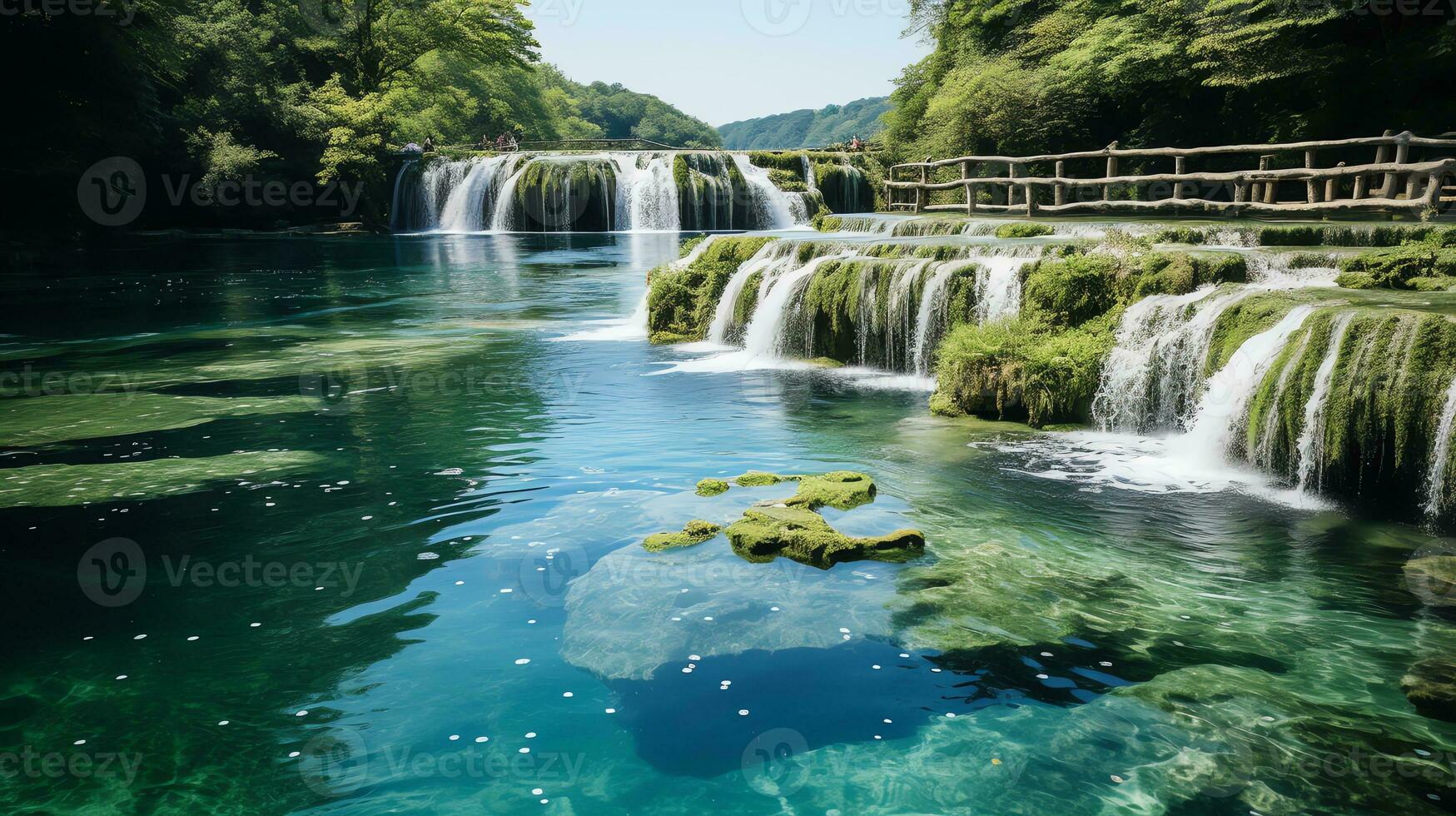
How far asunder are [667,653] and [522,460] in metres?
5.02

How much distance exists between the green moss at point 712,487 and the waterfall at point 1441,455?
20.5 ft

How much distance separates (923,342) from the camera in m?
15.2

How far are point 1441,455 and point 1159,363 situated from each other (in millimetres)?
3467

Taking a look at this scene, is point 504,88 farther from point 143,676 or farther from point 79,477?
point 143,676

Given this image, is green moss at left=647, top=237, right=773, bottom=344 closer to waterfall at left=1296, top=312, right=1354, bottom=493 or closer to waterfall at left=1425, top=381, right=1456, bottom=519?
waterfall at left=1296, top=312, right=1354, bottom=493

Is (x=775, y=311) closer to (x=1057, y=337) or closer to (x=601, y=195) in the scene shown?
(x=1057, y=337)

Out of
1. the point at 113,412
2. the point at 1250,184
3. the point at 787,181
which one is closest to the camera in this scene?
the point at 113,412

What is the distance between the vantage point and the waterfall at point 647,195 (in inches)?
1708

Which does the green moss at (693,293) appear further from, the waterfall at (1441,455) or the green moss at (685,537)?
the waterfall at (1441,455)

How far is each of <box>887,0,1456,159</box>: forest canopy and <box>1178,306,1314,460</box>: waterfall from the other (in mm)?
17539

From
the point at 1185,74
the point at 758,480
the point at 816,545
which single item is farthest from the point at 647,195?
the point at 816,545

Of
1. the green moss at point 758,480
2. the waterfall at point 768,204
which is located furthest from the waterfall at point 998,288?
the waterfall at point 768,204

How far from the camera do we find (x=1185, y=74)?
28.5 meters

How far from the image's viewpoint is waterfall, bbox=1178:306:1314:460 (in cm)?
1027
